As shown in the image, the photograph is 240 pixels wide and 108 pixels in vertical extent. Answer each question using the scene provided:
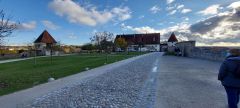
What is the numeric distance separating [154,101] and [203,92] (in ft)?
7.44

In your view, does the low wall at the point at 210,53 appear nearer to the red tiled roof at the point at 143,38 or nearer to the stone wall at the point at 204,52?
the stone wall at the point at 204,52

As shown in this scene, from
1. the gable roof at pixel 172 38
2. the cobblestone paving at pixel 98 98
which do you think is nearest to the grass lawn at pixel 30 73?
the cobblestone paving at pixel 98 98

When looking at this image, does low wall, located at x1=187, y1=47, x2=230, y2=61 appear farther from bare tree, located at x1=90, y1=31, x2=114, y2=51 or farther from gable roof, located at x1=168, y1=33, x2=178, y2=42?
gable roof, located at x1=168, y1=33, x2=178, y2=42

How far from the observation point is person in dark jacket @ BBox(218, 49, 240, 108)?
5367 millimetres

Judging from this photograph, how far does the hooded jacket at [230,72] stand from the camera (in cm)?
→ 536

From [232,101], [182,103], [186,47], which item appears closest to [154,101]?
[182,103]

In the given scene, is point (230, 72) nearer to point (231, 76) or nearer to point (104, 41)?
point (231, 76)

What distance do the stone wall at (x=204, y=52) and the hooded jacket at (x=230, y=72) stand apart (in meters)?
18.0

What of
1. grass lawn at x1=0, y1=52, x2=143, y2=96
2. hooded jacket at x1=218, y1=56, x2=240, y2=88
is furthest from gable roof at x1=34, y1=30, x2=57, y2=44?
hooded jacket at x1=218, y1=56, x2=240, y2=88

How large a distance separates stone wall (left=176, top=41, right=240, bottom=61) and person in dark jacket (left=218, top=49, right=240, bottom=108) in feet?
58.9

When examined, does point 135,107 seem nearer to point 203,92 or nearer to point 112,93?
point 112,93

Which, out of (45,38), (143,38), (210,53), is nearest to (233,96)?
(210,53)

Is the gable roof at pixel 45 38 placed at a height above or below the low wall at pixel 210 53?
above

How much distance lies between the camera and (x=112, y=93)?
27.0 feet
